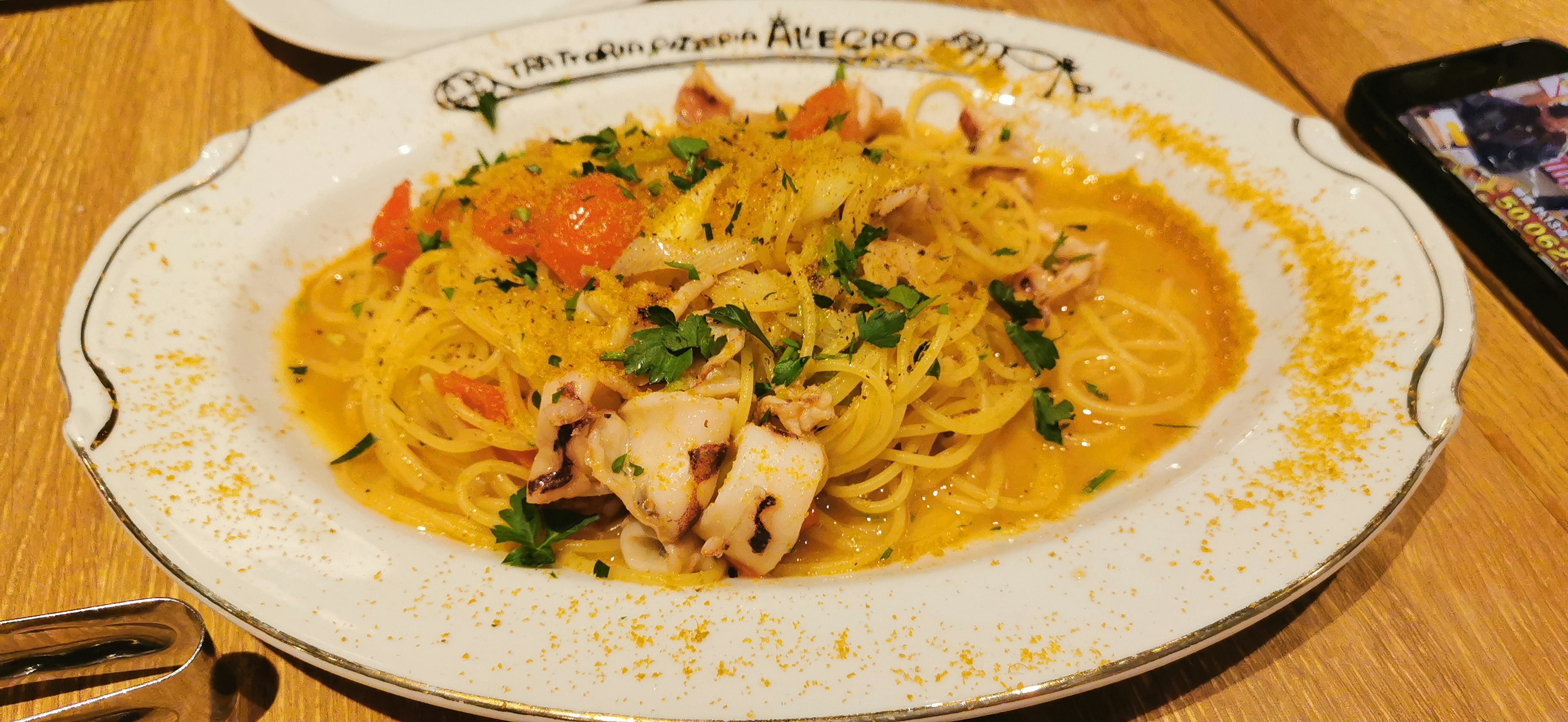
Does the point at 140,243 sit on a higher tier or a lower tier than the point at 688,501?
higher

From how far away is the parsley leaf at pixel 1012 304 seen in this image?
327cm

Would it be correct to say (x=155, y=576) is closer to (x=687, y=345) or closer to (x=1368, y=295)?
(x=687, y=345)

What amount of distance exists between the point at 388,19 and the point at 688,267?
115 inches

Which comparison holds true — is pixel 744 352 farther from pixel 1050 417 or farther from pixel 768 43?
pixel 768 43

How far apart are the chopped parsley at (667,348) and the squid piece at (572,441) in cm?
16

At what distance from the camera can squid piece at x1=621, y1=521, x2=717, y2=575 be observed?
2520mm

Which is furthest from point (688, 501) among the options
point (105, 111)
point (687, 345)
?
point (105, 111)

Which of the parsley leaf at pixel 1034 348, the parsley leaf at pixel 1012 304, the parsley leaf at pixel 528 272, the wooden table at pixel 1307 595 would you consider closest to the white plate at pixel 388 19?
the wooden table at pixel 1307 595

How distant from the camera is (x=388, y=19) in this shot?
4.36m

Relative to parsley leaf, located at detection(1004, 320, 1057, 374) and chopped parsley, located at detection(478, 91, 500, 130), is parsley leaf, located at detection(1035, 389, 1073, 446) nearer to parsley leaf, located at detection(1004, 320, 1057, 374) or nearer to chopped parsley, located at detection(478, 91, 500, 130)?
parsley leaf, located at detection(1004, 320, 1057, 374)

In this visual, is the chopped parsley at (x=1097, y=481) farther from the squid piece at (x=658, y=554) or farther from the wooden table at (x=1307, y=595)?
the squid piece at (x=658, y=554)

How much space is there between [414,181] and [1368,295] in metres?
3.98

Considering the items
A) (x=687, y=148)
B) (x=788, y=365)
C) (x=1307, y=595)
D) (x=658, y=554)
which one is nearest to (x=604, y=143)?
(x=687, y=148)

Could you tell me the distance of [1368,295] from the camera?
277 centimetres
